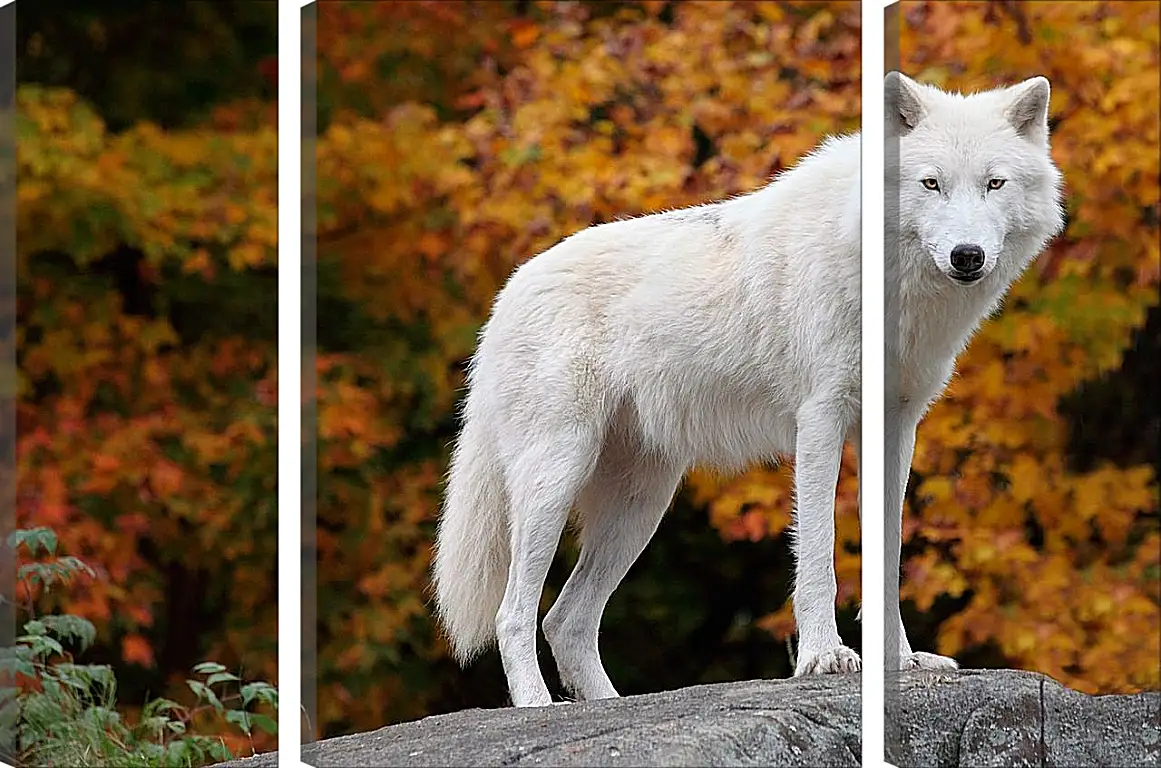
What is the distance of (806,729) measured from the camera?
2.06 m

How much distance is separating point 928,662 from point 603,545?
0.68m

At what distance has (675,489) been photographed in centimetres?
242

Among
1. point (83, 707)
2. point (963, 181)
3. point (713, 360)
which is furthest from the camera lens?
point (83, 707)

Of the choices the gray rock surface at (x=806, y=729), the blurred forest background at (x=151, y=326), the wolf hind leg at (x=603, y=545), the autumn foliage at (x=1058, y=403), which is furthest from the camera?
the blurred forest background at (x=151, y=326)

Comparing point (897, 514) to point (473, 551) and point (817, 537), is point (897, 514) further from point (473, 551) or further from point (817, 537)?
point (473, 551)

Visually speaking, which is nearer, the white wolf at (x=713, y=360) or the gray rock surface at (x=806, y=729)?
the gray rock surface at (x=806, y=729)

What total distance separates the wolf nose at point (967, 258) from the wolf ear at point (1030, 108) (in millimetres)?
163

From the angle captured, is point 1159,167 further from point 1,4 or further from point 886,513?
point 1,4

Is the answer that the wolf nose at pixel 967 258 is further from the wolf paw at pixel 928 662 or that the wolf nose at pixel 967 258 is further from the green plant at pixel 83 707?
the green plant at pixel 83 707

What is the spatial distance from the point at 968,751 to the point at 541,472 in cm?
88

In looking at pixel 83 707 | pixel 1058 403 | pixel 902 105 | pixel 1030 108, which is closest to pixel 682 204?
pixel 902 105

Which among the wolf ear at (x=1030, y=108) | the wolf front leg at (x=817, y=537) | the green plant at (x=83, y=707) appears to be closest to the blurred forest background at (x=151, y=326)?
the green plant at (x=83, y=707)

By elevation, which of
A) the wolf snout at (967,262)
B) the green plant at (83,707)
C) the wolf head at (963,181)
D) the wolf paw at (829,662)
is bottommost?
the green plant at (83,707)

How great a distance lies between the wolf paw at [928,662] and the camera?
1.93 metres
